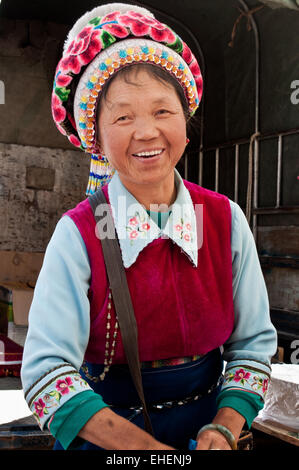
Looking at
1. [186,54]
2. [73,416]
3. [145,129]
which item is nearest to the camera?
[73,416]

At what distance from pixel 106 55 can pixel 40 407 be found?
0.80 meters

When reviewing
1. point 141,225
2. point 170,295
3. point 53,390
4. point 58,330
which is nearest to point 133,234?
point 141,225

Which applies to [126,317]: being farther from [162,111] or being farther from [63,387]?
[162,111]

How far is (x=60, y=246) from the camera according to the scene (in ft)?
3.52

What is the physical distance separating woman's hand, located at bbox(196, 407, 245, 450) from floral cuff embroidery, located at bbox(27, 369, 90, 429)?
281 millimetres

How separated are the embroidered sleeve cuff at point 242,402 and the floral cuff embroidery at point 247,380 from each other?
13 millimetres

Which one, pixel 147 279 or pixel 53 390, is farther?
pixel 147 279

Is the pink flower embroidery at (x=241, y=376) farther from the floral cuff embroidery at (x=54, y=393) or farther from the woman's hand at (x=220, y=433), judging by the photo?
the floral cuff embroidery at (x=54, y=393)

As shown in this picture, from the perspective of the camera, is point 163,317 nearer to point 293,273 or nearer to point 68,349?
point 68,349

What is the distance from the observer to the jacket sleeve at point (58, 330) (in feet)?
3.24

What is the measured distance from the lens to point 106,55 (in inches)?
43.4

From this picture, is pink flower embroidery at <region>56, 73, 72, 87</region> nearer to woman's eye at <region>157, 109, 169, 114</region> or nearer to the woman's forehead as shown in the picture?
the woman's forehead

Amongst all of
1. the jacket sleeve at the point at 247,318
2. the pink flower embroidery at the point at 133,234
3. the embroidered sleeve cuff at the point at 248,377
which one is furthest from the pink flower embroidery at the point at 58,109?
the embroidered sleeve cuff at the point at 248,377

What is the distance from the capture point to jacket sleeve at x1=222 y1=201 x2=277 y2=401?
118 centimetres
